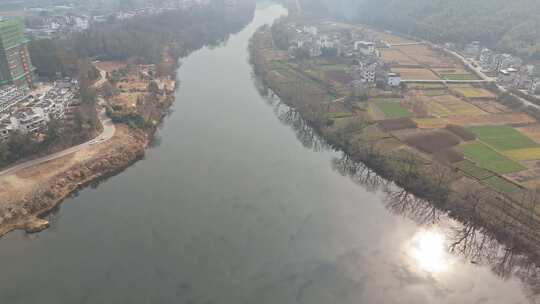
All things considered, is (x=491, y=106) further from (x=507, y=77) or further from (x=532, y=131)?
(x=507, y=77)

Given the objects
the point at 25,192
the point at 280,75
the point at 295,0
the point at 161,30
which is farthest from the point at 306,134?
the point at 295,0

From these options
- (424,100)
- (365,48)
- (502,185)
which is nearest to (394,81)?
(424,100)

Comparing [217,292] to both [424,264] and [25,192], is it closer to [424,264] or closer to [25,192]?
[424,264]

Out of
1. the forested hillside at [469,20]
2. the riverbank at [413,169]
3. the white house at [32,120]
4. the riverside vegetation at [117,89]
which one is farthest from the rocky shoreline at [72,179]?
the forested hillside at [469,20]

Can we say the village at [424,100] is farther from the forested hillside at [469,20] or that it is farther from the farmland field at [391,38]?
the forested hillside at [469,20]

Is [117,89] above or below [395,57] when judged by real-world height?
above
